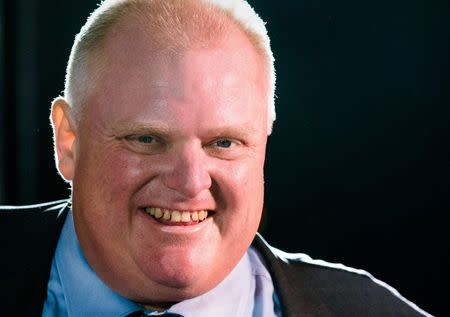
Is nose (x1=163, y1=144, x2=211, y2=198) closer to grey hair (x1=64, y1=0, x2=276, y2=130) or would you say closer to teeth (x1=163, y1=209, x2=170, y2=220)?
teeth (x1=163, y1=209, x2=170, y2=220)

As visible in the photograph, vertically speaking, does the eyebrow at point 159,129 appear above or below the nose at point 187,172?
above

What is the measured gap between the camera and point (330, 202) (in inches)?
81.4

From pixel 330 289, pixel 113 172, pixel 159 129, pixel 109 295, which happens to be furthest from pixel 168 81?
pixel 330 289

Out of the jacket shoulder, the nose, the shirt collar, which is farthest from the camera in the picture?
the jacket shoulder

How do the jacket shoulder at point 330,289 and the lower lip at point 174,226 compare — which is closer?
the lower lip at point 174,226

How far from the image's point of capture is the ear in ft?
4.65

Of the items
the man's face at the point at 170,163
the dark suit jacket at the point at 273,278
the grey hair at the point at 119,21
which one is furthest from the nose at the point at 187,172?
the dark suit jacket at the point at 273,278

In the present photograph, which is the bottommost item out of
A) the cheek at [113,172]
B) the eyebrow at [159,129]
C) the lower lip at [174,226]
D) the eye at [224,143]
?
the lower lip at [174,226]

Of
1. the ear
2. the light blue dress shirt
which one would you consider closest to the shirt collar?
the light blue dress shirt

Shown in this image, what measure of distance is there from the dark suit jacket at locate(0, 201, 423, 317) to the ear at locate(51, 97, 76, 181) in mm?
174

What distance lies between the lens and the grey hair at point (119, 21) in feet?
4.28

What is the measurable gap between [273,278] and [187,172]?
1.32 feet

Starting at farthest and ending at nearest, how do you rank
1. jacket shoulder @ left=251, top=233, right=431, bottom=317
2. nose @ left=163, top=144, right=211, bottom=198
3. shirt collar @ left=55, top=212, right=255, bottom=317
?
jacket shoulder @ left=251, top=233, right=431, bottom=317, shirt collar @ left=55, top=212, right=255, bottom=317, nose @ left=163, top=144, right=211, bottom=198

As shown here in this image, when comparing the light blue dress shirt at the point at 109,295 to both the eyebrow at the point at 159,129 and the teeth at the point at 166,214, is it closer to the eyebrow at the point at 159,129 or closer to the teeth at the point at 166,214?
the teeth at the point at 166,214
